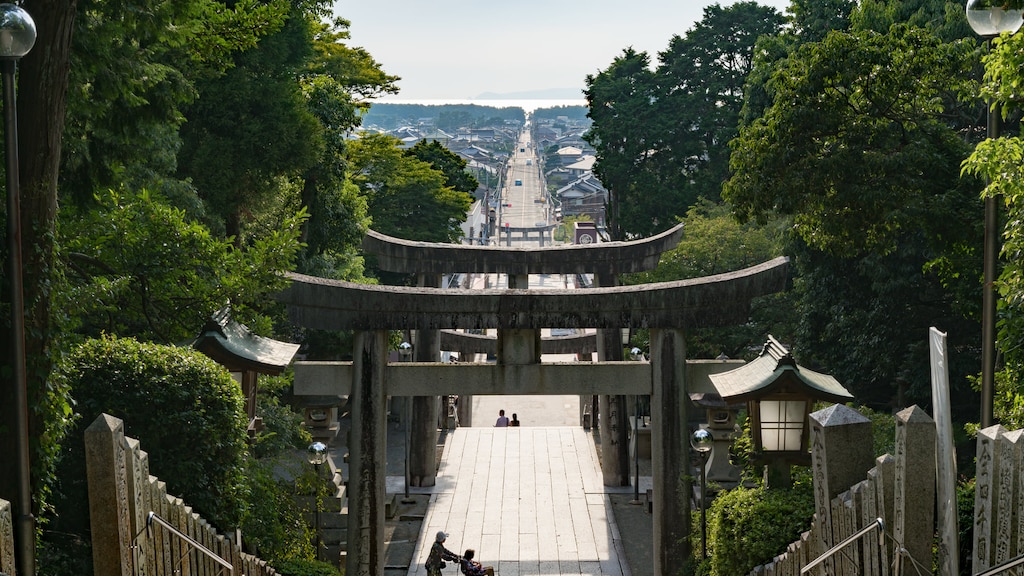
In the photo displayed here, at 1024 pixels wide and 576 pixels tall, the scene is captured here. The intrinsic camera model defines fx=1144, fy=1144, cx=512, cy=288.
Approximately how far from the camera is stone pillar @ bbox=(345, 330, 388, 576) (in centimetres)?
1586

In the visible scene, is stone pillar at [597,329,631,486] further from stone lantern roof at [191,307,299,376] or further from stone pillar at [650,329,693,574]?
stone lantern roof at [191,307,299,376]

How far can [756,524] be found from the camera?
37.7ft

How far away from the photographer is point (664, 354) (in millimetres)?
16031

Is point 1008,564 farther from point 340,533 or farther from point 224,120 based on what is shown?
point 224,120

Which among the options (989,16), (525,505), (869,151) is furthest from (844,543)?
(525,505)

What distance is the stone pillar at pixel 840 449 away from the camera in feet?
29.7

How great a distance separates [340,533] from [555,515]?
4.94m

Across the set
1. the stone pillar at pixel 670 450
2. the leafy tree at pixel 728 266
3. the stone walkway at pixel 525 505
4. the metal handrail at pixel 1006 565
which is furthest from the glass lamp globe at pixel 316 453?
the leafy tree at pixel 728 266

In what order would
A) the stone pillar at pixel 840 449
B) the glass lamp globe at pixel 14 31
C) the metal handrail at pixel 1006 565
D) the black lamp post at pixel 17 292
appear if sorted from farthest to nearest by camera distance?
1. the stone pillar at pixel 840 449
2. the black lamp post at pixel 17 292
3. the glass lamp globe at pixel 14 31
4. the metal handrail at pixel 1006 565

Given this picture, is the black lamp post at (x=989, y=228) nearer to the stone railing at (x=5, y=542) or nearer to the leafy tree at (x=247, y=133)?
the stone railing at (x=5, y=542)

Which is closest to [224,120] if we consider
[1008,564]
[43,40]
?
[43,40]

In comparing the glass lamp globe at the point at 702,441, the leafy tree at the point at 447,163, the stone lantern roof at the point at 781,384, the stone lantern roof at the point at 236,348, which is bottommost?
the glass lamp globe at the point at 702,441

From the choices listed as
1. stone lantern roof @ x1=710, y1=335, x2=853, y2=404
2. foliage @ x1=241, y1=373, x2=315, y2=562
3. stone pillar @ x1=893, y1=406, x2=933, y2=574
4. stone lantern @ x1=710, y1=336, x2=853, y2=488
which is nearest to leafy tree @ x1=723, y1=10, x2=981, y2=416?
stone lantern roof @ x1=710, y1=335, x2=853, y2=404

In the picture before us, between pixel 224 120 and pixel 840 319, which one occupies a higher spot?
pixel 224 120
